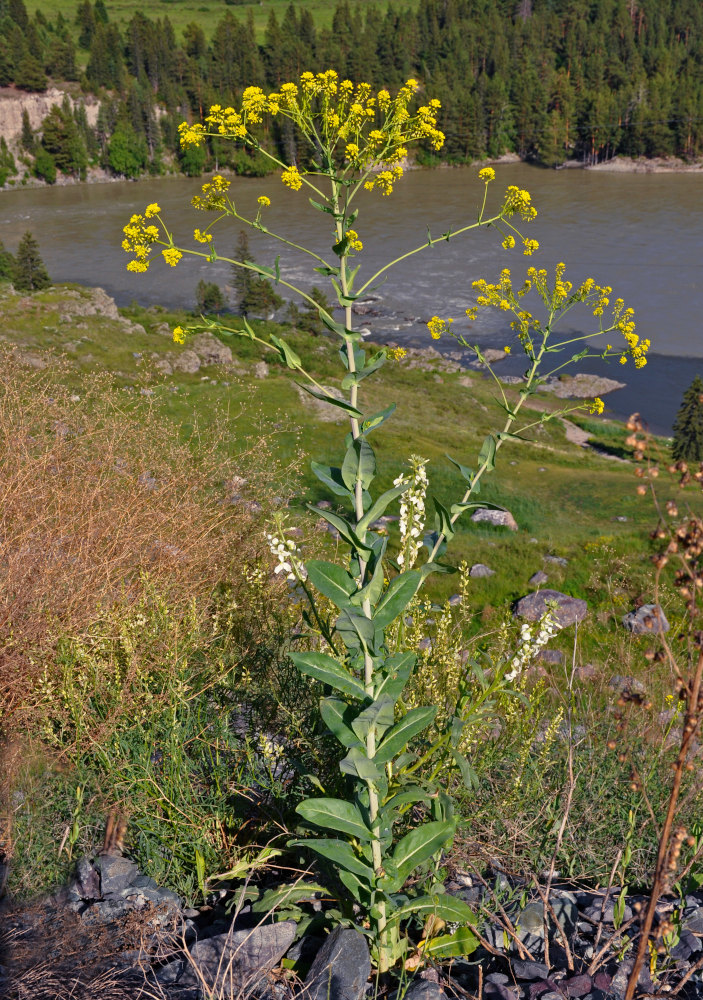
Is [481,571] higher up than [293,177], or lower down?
lower down

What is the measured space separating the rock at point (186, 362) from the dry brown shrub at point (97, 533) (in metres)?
13.1

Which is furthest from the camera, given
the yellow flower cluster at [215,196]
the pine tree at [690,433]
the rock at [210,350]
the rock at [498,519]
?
the pine tree at [690,433]

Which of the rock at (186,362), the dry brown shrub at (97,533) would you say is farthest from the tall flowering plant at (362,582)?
the rock at (186,362)

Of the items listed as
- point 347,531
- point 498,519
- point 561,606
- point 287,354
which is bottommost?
point 498,519

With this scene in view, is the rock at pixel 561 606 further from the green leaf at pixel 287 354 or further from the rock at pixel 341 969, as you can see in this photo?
the green leaf at pixel 287 354

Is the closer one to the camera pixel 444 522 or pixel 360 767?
pixel 360 767

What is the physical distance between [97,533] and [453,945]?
3075 mm

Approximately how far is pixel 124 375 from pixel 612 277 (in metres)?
23.6

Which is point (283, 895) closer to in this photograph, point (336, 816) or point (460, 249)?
point (336, 816)

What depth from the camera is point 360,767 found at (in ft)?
7.77

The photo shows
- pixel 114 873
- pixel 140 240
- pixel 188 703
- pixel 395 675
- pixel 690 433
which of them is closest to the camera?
pixel 395 675

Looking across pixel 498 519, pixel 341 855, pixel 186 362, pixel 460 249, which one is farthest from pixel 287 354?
pixel 460 249

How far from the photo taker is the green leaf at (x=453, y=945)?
2588 mm

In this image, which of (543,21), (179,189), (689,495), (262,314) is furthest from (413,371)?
(543,21)
